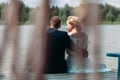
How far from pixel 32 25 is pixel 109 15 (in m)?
0.19

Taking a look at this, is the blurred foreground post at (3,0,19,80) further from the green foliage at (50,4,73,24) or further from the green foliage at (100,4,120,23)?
the green foliage at (100,4,120,23)

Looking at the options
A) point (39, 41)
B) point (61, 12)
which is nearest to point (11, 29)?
point (39, 41)

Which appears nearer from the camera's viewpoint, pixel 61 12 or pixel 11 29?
pixel 11 29

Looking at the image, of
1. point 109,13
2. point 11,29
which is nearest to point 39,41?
point 11,29

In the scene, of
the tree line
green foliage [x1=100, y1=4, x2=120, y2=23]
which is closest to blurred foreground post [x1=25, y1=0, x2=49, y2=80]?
the tree line

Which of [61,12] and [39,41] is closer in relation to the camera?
[39,41]

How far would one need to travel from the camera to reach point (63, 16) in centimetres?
93

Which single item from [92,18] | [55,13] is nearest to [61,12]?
[55,13]

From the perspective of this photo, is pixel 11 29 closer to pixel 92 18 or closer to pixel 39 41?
pixel 39 41

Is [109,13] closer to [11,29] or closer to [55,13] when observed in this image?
[55,13]

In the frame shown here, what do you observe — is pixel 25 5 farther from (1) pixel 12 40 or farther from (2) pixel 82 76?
(2) pixel 82 76

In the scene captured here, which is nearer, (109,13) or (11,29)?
(11,29)

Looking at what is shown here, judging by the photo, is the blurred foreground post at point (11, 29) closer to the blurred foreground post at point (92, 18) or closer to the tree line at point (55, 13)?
the tree line at point (55, 13)

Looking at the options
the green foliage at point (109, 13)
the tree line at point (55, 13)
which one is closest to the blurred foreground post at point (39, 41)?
the tree line at point (55, 13)
